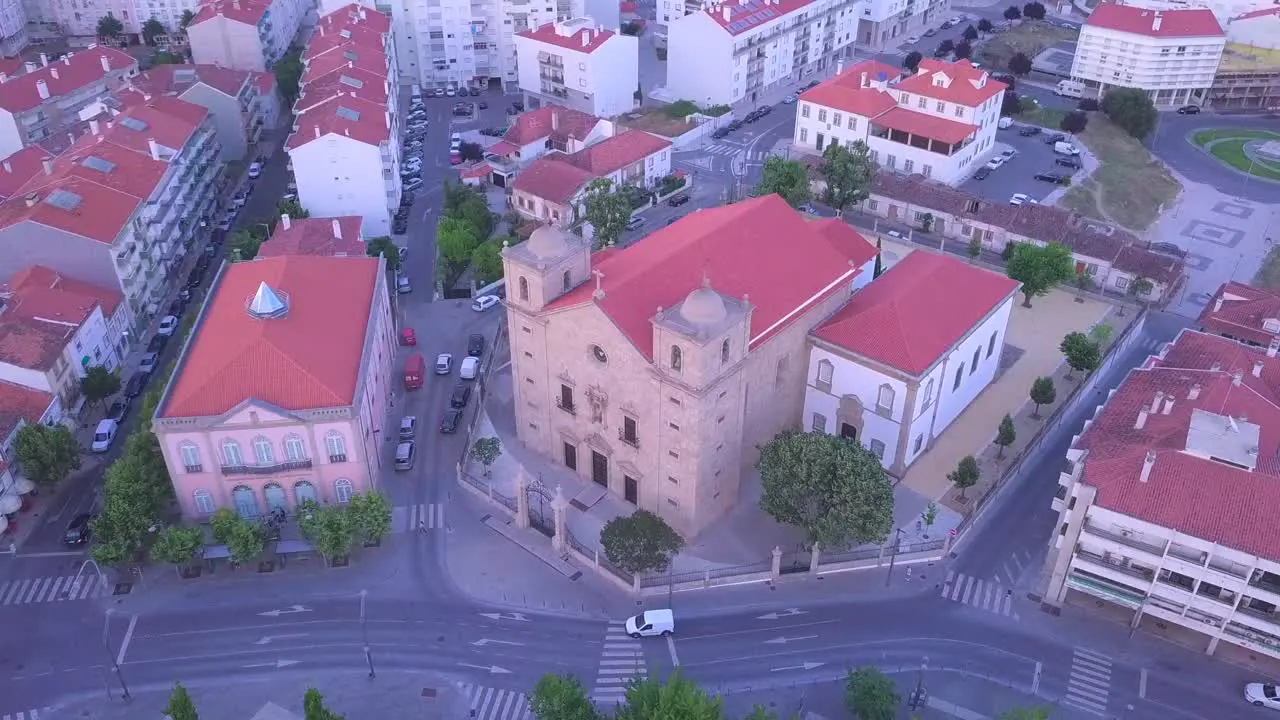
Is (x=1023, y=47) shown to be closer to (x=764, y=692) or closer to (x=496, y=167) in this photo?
(x=496, y=167)

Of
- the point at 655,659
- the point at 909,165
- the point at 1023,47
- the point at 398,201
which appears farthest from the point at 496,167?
the point at 1023,47

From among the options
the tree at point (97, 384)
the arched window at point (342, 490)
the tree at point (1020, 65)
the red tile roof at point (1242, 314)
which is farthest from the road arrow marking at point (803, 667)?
the tree at point (1020, 65)

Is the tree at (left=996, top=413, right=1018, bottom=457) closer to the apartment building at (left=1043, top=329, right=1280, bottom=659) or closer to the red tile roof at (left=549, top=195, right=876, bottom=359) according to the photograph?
the apartment building at (left=1043, top=329, right=1280, bottom=659)

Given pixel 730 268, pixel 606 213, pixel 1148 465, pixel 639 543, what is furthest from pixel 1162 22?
pixel 639 543

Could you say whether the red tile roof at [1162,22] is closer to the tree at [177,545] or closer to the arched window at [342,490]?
the arched window at [342,490]

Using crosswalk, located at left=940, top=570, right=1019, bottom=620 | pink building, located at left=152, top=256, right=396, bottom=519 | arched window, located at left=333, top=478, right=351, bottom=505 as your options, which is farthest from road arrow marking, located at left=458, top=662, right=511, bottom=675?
crosswalk, located at left=940, top=570, right=1019, bottom=620
